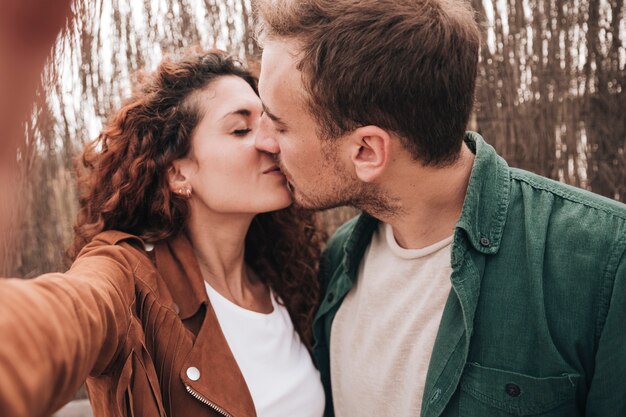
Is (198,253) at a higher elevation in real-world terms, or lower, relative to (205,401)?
higher

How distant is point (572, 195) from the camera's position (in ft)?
6.20

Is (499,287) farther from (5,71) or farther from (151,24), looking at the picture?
(151,24)

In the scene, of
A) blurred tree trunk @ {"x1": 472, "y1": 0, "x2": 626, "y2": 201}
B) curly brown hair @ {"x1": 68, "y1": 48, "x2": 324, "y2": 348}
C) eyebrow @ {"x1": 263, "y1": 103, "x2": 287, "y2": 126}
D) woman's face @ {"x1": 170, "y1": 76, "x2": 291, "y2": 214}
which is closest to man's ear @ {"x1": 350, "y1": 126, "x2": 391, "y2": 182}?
eyebrow @ {"x1": 263, "y1": 103, "x2": 287, "y2": 126}

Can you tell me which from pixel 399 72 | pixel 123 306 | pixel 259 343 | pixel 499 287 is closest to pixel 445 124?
pixel 399 72

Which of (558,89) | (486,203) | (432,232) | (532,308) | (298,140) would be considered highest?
(558,89)

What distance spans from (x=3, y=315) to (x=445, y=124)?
4.92ft

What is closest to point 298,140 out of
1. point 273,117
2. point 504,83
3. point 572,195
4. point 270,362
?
point 273,117

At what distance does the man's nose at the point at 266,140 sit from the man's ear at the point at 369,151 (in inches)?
12.5

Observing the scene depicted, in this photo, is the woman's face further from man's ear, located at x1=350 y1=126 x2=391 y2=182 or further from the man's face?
man's ear, located at x1=350 y1=126 x2=391 y2=182

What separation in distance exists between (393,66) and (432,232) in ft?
1.87

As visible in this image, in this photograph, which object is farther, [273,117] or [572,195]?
[273,117]

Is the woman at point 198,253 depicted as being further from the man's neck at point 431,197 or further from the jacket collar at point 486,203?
the jacket collar at point 486,203

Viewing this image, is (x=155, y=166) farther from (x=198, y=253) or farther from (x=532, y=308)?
(x=532, y=308)

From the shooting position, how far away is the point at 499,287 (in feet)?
6.01
